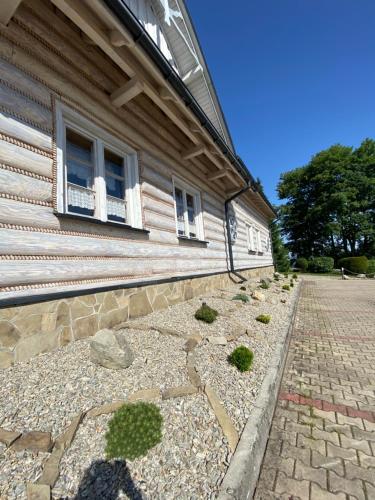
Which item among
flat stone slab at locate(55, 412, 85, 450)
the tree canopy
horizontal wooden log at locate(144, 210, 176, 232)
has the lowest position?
flat stone slab at locate(55, 412, 85, 450)

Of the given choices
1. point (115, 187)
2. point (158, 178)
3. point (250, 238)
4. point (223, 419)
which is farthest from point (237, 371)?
point (250, 238)

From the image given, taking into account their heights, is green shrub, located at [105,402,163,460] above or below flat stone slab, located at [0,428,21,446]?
below

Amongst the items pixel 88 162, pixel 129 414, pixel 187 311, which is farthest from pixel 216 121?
pixel 129 414

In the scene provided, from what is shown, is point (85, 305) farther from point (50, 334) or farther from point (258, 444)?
point (258, 444)

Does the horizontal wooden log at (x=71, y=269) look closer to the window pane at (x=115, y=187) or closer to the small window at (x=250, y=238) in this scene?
the window pane at (x=115, y=187)

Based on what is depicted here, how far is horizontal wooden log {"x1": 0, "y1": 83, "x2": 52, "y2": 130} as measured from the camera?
8.21ft

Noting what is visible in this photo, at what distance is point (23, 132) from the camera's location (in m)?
2.63

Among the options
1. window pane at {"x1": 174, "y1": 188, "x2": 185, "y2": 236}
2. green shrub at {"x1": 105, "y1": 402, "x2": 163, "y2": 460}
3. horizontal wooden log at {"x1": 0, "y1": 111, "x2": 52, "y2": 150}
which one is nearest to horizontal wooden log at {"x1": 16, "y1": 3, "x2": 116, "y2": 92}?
horizontal wooden log at {"x1": 0, "y1": 111, "x2": 52, "y2": 150}

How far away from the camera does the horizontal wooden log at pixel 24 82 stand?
2.53 meters

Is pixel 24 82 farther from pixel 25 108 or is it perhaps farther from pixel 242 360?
pixel 242 360

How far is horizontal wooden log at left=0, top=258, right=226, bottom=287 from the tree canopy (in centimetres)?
3410

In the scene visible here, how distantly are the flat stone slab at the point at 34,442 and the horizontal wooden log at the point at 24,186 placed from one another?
7.15ft

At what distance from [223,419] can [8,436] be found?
157cm

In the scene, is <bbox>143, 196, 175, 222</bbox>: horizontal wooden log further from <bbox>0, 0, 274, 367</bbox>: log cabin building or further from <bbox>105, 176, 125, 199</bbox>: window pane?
<bbox>105, 176, 125, 199</bbox>: window pane
